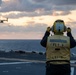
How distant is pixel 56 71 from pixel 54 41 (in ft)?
1.98

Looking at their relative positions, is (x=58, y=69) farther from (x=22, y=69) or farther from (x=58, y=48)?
(x=22, y=69)

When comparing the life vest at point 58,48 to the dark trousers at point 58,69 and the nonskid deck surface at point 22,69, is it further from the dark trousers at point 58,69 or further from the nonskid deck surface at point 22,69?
the nonskid deck surface at point 22,69

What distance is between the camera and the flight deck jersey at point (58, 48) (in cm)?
846

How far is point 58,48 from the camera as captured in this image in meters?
8.47

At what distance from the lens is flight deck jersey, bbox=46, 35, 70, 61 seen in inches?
333

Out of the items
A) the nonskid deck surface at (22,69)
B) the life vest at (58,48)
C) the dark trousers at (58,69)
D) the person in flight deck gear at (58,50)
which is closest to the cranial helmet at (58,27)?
the person in flight deck gear at (58,50)

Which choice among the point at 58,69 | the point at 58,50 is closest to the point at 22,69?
the point at 58,50

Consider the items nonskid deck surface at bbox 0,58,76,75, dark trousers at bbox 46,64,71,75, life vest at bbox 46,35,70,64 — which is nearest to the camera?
dark trousers at bbox 46,64,71,75

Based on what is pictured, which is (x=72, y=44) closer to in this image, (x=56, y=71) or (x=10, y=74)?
(x=56, y=71)

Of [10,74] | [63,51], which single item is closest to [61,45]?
[63,51]

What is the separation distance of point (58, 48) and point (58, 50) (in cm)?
5

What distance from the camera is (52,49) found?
27.9 feet

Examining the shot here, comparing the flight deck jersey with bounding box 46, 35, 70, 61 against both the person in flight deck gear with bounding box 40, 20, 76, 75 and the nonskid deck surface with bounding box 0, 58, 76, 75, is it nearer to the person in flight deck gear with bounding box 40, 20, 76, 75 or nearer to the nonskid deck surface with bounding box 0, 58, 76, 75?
the person in flight deck gear with bounding box 40, 20, 76, 75

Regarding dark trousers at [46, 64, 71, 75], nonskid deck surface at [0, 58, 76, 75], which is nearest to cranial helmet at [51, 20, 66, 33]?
dark trousers at [46, 64, 71, 75]
